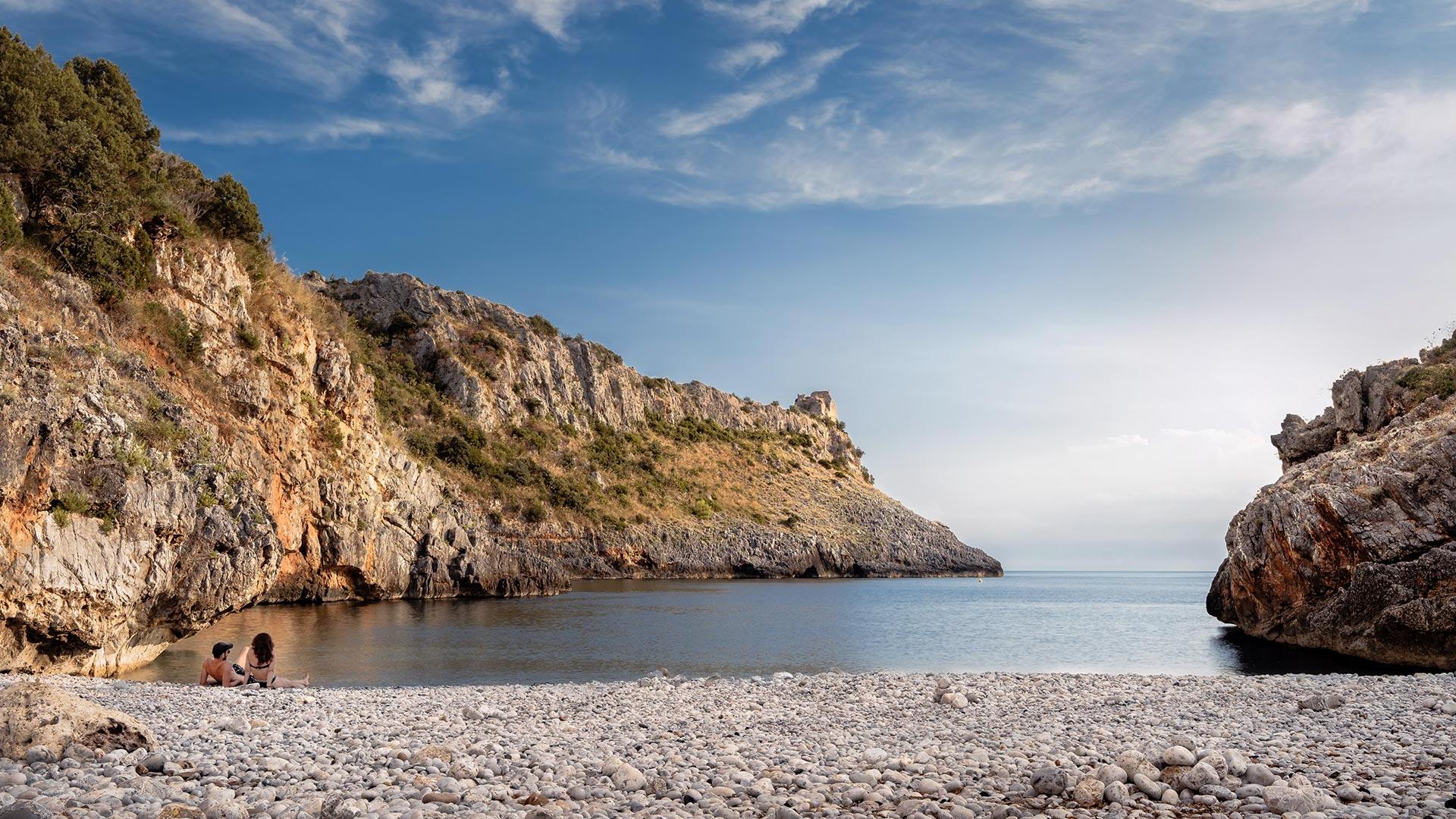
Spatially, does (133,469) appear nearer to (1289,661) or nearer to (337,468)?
(337,468)

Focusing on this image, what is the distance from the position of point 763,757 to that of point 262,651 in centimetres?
1390

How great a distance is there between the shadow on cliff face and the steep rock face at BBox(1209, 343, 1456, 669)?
1.13 feet

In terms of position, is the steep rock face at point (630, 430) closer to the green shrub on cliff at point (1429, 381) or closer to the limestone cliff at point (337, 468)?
the limestone cliff at point (337, 468)

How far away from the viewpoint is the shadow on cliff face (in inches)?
950

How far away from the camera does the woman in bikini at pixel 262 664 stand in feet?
59.9

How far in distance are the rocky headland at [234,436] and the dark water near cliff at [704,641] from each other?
3.54 meters

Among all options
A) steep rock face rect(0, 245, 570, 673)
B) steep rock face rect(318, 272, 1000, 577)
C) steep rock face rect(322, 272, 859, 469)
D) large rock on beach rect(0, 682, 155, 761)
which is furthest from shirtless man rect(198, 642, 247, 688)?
steep rock face rect(322, 272, 859, 469)

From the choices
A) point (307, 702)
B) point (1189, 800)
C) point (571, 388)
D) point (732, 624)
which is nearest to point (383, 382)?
point (571, 388)

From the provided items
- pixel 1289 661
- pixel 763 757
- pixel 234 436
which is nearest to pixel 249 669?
pixel 763 757

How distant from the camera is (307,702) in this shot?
49.4 feet

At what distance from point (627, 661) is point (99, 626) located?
14490mm

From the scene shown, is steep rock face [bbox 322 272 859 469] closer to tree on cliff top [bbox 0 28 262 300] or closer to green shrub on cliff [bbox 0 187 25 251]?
tree on cliff top [bbox 0 28 262 300]

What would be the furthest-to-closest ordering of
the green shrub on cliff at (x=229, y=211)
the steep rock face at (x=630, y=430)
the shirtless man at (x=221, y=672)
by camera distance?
the steep rock face at (x=630, y=430) < the green shrub on cliff at (x=229, y=211) < the shirtless man at (x=221, y=672)

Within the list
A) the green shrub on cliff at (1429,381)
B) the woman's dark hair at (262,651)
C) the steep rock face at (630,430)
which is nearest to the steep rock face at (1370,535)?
the green shrub on cliff at (1429,381)
